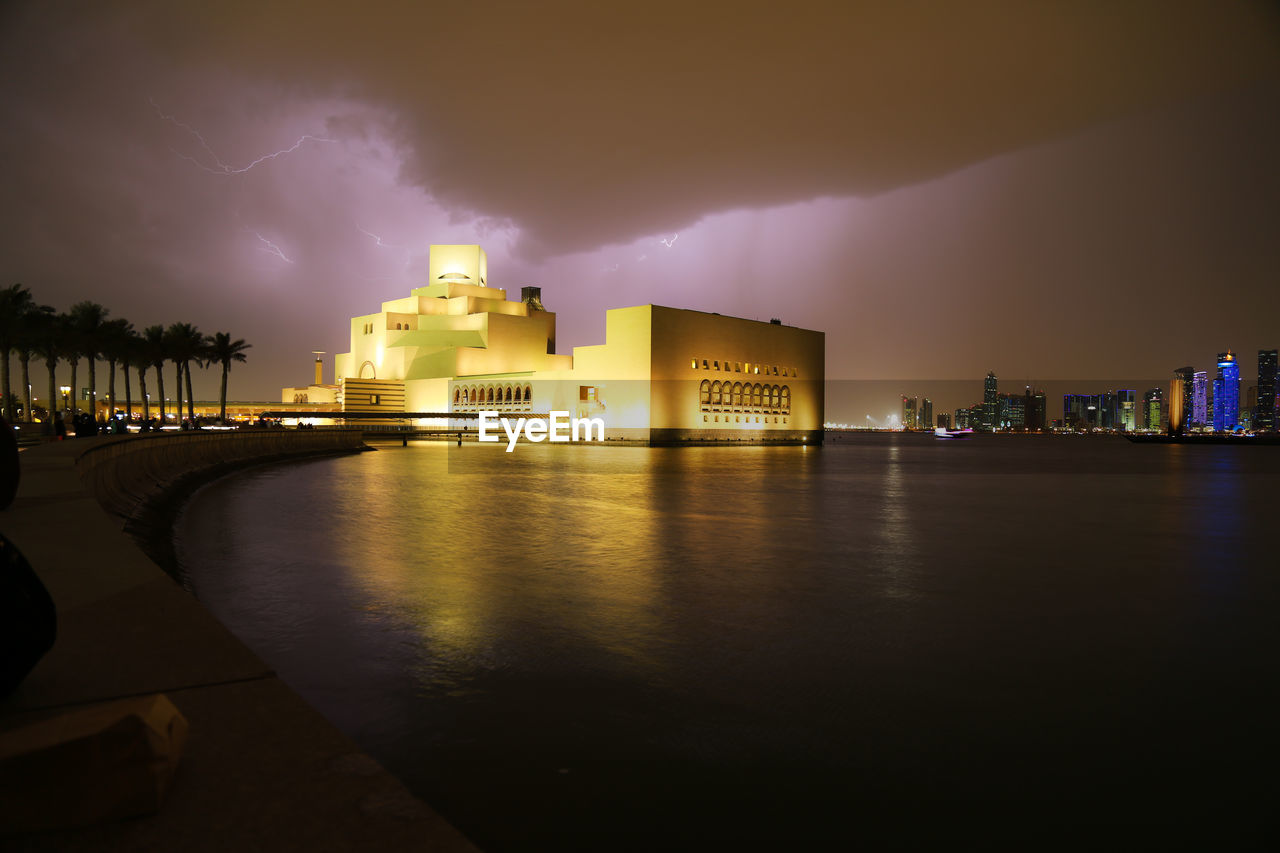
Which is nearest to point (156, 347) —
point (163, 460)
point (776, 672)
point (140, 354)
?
point (140, 354)

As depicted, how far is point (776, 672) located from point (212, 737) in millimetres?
3957

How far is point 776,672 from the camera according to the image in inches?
220

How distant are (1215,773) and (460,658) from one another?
4956mm

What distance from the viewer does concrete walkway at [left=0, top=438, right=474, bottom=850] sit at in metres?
2.12

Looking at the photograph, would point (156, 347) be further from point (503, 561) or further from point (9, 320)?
point (503, 561)

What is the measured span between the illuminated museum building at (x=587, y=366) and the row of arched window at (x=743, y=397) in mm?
135

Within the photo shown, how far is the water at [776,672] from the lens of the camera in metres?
3.70

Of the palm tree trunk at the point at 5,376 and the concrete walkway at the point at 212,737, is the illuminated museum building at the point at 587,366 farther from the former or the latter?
the concrete walkway at the point at 212,737

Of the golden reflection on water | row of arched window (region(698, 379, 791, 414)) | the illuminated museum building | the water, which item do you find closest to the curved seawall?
the water

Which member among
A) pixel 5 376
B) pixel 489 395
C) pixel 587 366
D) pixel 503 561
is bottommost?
pixel 503 561

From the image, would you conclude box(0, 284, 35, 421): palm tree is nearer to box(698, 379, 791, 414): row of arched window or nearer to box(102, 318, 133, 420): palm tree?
box(102, 318, 133, 420): palm tree

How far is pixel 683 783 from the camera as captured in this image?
3830 millimetres

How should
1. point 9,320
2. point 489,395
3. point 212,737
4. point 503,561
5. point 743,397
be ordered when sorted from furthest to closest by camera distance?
point 489,395
point 743,397
point 9,320
point 503,561
point 212,737

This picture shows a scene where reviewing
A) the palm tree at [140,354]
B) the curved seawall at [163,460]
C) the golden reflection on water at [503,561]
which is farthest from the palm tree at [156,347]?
the golden reflection on water at [503,561]
